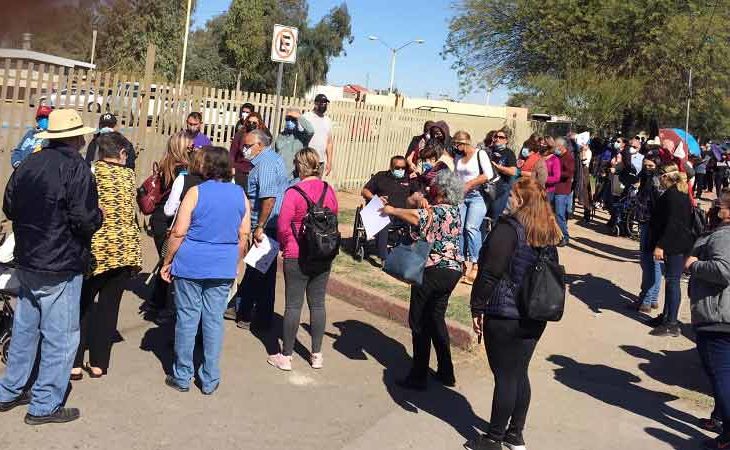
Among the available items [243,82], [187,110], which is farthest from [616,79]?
[243,82]

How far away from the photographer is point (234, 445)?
15.1 feet

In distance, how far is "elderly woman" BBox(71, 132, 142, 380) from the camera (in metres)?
5.11

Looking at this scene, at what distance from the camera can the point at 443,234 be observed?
5.56 metres

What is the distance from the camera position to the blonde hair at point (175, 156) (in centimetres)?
642

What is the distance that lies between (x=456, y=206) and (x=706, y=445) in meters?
2.46

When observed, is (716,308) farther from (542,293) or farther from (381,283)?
(381,283)

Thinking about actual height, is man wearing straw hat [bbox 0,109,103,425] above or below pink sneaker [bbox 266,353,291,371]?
above

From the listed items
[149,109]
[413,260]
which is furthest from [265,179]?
[149,109]

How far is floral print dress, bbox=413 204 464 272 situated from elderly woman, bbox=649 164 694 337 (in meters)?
3.14

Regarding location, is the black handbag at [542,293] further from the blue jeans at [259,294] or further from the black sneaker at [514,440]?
the blue jeans at [259,294]

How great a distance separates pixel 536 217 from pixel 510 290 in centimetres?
48

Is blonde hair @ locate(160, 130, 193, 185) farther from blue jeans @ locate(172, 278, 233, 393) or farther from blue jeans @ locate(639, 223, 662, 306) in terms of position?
blue jeans @ locate(639, 223, 662, 306)

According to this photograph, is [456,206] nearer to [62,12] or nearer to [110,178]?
[110,178]

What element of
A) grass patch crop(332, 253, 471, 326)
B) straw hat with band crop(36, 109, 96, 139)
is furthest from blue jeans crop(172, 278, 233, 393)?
grass patch crop(332, 253, 471, 326)
